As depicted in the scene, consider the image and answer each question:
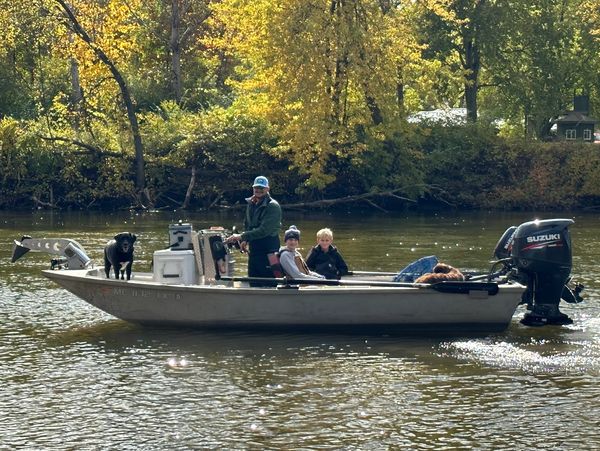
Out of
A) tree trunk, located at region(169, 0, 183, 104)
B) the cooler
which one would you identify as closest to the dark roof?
tree trunk, located at region(169, 0, 183, 104)

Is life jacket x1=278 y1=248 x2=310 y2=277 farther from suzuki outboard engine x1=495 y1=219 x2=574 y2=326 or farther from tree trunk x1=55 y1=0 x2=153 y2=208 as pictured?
tree trunk x1=55 y1=0 x2=153 y2=208

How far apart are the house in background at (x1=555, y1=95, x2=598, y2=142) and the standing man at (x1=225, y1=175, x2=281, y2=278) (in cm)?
3927

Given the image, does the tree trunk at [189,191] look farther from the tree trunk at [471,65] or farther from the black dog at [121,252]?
the black dog at [121,252]

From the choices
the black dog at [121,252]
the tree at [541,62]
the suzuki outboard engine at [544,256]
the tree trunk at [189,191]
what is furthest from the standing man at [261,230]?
the tree at [541,62]

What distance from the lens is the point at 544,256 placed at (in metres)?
16.3

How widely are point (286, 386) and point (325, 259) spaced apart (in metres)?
4.23

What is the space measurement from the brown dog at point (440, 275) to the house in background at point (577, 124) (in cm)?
3931

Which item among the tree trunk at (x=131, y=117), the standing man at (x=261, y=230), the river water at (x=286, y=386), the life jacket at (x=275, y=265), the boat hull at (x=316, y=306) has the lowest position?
the river water at (x=286, y=386)

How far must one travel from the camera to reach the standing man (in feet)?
55.3

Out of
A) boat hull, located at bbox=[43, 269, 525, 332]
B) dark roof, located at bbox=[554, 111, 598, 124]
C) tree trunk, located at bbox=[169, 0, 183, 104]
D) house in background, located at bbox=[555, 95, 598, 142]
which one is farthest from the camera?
house in background, located at bbox=[555, 95, 598, 142]

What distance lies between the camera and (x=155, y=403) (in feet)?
43.0

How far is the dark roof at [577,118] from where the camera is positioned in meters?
54.3

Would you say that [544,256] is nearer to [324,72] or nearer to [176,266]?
[176,266]

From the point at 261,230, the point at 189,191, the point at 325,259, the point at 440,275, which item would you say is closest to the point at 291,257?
the point at 261,230
